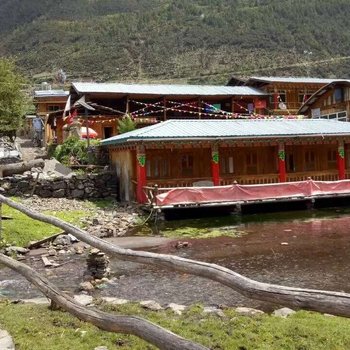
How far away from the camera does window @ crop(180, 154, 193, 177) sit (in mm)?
28578

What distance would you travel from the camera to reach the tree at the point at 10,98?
38031 mm

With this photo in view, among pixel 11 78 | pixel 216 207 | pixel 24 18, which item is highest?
pixel 24 18

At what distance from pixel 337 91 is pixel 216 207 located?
24.6m

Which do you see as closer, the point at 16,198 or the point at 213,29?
the point at 16,198

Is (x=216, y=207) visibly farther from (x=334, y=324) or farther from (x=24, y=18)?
(x=24, y=18)

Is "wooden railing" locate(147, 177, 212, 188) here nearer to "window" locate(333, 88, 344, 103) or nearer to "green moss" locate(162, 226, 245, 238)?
"green moss" locate(162, 226, 245, 238)

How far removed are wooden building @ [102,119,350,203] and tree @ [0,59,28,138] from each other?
13.0 m

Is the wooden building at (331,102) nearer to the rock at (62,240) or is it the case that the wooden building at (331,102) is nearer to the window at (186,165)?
the window at (186,165)

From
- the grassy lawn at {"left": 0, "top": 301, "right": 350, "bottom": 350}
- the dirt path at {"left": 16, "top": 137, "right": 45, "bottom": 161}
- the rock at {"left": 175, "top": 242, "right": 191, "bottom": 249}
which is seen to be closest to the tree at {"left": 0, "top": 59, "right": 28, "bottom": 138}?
the dirt path at {"left": 16, "top": 137, "right": 45, "bottom": 161}

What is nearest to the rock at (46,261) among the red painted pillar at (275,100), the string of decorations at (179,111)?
the string of decorations at (179,111)

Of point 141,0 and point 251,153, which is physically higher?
point 141,0

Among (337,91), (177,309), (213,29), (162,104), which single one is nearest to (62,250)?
(177,309)

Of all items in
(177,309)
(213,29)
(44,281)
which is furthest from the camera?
(213,29)

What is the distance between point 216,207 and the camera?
2417 centimetres
